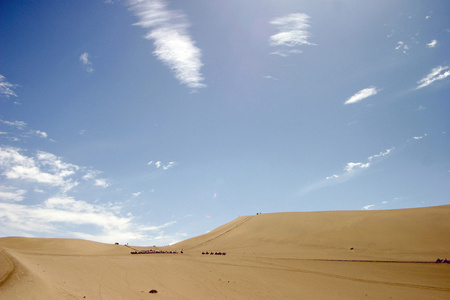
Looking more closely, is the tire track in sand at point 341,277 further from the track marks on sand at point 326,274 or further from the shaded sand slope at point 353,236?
the shaded sand slope at point 353,236

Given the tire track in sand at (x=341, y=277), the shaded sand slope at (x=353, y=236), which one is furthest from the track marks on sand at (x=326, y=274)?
the shaded sand slope at (x=353, y=236)

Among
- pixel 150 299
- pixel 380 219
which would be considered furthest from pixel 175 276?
pixel 380 219

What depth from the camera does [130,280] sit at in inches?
435

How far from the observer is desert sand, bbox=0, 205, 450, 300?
920cm

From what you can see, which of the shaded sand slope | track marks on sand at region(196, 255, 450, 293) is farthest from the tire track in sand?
the shaded sand slope

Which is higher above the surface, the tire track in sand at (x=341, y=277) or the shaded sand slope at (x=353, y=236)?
the shaded sand slope at (x=353, y=236)

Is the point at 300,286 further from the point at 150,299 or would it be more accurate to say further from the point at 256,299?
the point at 150,299

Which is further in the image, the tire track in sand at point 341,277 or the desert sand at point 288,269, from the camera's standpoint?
the tire track in sand at point 341,277

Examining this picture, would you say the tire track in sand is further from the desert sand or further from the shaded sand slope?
the shaded sand slope

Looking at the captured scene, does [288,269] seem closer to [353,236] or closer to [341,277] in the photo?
[341,277]

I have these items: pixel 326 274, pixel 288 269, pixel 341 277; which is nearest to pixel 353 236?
pixel 326 274

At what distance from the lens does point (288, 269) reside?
1470cm

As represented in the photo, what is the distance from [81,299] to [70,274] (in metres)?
4.57

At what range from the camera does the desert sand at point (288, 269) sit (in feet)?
30.2
